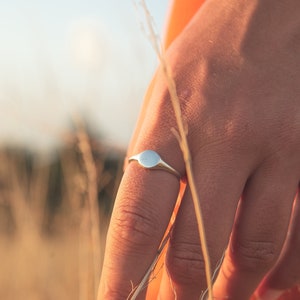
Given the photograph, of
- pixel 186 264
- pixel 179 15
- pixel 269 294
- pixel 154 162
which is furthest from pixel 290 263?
pixel 179 15

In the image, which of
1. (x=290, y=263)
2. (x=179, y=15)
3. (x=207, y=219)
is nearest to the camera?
(x=207, y=219)

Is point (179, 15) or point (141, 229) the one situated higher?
point (179, 15)

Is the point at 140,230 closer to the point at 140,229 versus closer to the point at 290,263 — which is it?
the point at 140,229

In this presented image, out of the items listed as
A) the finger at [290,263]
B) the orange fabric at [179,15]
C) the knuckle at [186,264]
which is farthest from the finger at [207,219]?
the orange fabric at [179,15]

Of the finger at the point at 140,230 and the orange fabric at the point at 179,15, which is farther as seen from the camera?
the orange fabric at the point at 179,15

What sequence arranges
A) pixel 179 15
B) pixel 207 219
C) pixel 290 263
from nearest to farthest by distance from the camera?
pixel 207 219 → pixel 290 263 → pixel 179 15

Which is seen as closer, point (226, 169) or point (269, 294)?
point (226, 169)

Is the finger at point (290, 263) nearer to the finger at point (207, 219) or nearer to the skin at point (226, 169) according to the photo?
the skin at point (226, 169)
